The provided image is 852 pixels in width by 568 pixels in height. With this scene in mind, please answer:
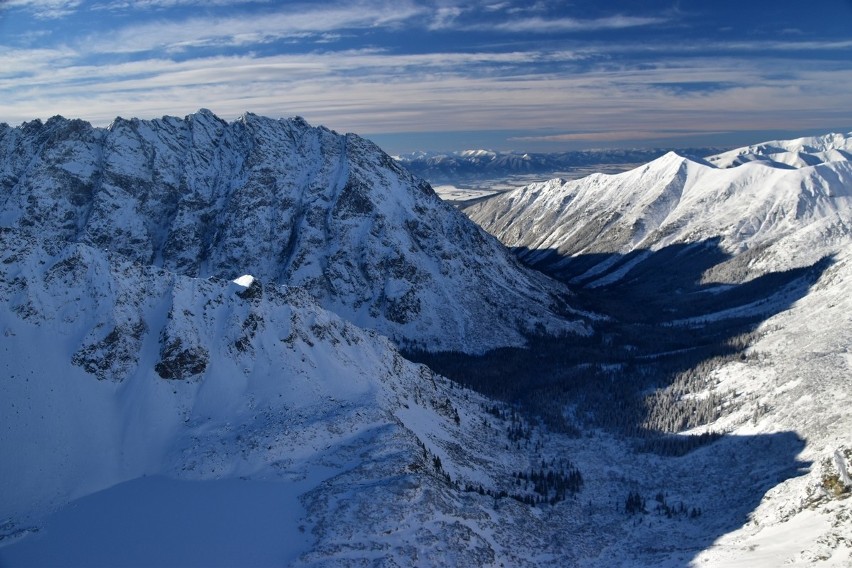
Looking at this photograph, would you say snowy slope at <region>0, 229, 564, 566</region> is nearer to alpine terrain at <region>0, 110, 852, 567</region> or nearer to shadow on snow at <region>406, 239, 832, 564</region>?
alpine terrain at <region>0, 110, 852, 567</region>

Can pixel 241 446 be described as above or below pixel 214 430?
below

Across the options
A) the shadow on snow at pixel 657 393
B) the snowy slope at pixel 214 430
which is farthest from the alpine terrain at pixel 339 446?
the shadow on snow at pixel 657 393

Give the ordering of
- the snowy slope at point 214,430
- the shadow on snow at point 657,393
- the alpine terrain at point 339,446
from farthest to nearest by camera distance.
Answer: the shadow on snow at point 657,393
the snowy slope at point 214,430
the alpine terrain at point 339,446

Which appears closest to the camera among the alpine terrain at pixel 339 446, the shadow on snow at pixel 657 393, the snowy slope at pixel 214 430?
the alpine terrain at pixel 339 446

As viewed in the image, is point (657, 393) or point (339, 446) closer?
point (339, 446)

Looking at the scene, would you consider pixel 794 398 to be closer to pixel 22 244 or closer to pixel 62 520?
pixel 62 520

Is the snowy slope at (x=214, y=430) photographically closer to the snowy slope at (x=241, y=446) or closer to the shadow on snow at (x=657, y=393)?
the snowy slope at (x=241, y=446)

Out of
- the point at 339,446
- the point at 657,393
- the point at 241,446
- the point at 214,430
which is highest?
the point at 214,430

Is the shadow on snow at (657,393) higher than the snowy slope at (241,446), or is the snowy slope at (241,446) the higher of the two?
the snowy slope at (241,446)

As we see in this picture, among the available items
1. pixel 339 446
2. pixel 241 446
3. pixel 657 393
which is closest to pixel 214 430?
pixel 241 446

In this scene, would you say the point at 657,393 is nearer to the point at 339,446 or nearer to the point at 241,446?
the point at 339,446

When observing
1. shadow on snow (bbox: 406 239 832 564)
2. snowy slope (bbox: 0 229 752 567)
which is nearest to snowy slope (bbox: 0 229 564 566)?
snowy slope (bbox: 0 229 752 567)

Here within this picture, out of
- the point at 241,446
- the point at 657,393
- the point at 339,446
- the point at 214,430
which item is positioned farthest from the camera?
the point at 657,393
